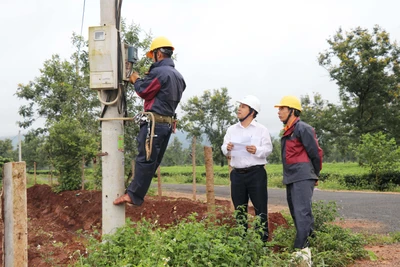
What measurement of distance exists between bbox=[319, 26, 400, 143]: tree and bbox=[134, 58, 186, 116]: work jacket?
904 inches

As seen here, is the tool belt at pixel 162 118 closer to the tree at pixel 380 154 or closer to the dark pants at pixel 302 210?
the dark pants at pixel 302 210

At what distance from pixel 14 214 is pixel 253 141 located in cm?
288

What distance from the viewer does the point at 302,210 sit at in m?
4.56

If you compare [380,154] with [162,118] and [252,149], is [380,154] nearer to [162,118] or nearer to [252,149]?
[252,149]

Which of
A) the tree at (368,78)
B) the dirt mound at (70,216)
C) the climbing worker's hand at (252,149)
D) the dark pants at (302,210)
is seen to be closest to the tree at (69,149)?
the dirt mound at (70,216)

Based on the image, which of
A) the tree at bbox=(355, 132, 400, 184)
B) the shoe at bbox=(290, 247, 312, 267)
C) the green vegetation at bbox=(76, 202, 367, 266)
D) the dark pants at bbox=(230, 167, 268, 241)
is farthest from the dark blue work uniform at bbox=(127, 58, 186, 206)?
the tree at bbox=(355, 132, 400, 184)

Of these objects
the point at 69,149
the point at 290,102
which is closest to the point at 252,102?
the point at 290,102

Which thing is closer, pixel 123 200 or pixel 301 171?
pixel 123 200

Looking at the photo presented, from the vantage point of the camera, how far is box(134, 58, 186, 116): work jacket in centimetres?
422

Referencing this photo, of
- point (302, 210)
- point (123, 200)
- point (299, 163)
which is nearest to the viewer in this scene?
point (123, 200)

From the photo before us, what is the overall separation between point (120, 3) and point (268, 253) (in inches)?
115

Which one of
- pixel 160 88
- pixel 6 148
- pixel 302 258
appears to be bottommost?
pixel 302 258

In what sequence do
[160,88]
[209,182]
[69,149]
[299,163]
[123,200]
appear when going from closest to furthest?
[123,200] < [160,88] < [299,163] < [209,182] < [69,149]

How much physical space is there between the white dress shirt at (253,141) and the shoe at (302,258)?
1.10 meters
